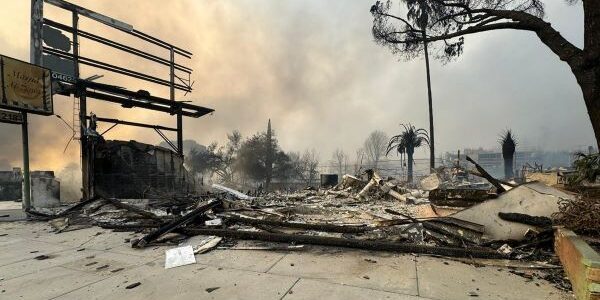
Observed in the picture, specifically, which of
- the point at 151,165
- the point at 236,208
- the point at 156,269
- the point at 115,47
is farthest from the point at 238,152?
the point at 156,269

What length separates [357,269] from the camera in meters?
3.80

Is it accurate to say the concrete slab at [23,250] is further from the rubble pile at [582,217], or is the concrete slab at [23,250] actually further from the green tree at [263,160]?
the green tree at [263,160]

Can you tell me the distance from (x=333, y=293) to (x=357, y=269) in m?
0.80

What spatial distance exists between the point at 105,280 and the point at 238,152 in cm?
4869

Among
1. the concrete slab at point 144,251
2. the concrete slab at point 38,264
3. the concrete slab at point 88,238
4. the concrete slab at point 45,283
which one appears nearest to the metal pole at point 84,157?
the concrete slab at point 88,238

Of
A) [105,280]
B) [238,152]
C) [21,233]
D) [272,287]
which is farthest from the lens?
[238,152]

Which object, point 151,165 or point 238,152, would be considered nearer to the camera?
point 151,165

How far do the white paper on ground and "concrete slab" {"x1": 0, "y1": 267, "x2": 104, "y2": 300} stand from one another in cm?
80

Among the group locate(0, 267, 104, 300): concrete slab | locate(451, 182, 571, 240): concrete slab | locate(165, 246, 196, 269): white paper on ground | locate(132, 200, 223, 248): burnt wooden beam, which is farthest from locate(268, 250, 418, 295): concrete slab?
locate(132, 200, 223, 248): burnt wooden beam

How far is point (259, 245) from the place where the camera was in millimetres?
4969

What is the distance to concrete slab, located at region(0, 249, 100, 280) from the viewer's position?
13.7ft

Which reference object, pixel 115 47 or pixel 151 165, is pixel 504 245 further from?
pixel 115 47

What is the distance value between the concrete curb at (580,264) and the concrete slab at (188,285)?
2.56m

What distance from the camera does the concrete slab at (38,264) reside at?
4.19m
